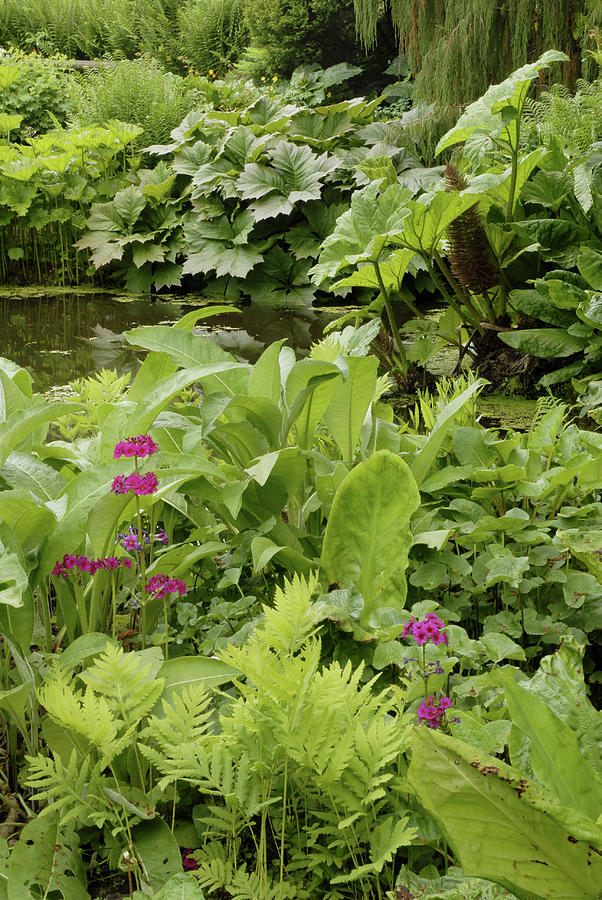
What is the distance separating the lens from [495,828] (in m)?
0.72

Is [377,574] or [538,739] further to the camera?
[377,574]

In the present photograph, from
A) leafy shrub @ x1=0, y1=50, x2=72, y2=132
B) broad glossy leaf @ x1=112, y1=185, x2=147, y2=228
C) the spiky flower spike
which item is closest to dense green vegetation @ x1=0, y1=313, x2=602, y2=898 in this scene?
the spiky flower spike

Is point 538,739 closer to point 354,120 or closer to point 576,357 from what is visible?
point 576,357

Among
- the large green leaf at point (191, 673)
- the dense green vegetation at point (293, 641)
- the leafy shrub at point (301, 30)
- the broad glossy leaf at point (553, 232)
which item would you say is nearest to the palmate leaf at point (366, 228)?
the broad glossy leaf at point (553, 232)

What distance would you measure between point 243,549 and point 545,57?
99.0 inches

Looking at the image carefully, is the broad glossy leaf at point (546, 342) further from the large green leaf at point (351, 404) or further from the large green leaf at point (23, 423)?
the large green leaf at point (23, 423)

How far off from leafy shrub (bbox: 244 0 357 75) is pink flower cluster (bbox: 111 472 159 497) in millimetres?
11162

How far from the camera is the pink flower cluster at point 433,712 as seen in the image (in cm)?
89

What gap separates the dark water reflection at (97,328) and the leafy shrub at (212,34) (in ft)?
24.1

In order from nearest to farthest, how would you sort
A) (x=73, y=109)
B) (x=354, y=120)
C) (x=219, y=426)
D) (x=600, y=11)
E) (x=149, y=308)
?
(x=219, y=426)
(x=600, y=11)
(x=149, y=308)
(x=354, y=120)
(x=73, y=109)

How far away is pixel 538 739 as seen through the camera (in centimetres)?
80

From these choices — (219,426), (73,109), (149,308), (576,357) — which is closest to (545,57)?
(576,357)

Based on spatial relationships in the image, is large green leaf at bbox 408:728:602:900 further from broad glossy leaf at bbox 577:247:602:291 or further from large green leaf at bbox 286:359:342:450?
broad glossy leaf at bbox 577:247:602:291

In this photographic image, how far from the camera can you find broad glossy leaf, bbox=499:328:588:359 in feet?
9.85
